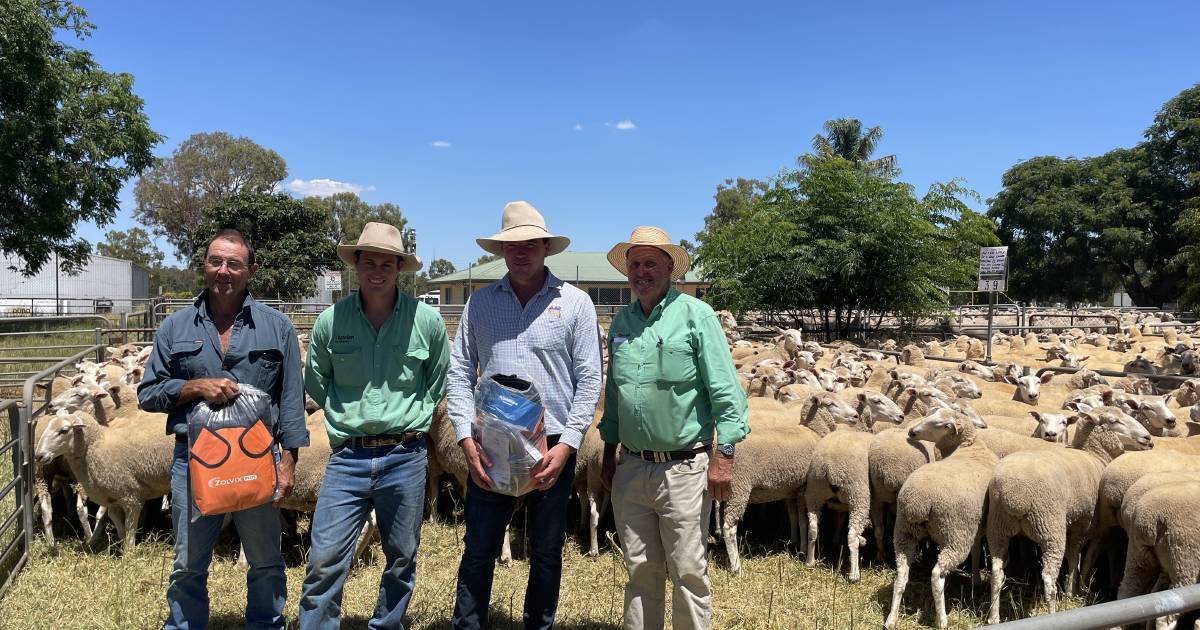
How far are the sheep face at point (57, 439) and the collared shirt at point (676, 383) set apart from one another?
477 cm

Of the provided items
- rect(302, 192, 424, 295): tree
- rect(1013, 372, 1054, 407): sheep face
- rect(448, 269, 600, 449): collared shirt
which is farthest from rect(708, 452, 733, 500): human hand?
rect(302, 192, 424, 295): tree

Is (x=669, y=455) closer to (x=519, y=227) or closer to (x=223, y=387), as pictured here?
(x=519, y=227)

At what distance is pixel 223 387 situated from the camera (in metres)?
3.28

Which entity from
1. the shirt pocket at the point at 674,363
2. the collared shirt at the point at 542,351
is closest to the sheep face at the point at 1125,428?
the shirt pocket at the point at 674,363

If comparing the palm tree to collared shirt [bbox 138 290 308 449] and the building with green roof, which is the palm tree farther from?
collared shirt [bbox 138 290 308 449]

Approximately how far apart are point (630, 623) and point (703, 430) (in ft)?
3.36

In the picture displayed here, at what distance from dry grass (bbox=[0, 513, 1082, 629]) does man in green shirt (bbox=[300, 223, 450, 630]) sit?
1.16 meters

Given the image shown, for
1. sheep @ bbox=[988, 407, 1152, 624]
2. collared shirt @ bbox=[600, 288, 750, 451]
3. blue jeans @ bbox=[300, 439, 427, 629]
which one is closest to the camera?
blue jeans @ bbox=[300, 439, 427, 629]

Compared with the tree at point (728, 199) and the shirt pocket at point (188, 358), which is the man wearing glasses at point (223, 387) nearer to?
the shirt pocket at point (188, 358)

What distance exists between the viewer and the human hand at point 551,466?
329 centimetres

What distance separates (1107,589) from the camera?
5.62 meters

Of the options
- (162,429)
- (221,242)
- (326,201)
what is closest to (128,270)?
(326,201)

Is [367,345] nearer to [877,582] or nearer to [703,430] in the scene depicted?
[703,430]

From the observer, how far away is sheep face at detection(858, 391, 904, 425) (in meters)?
7.29
